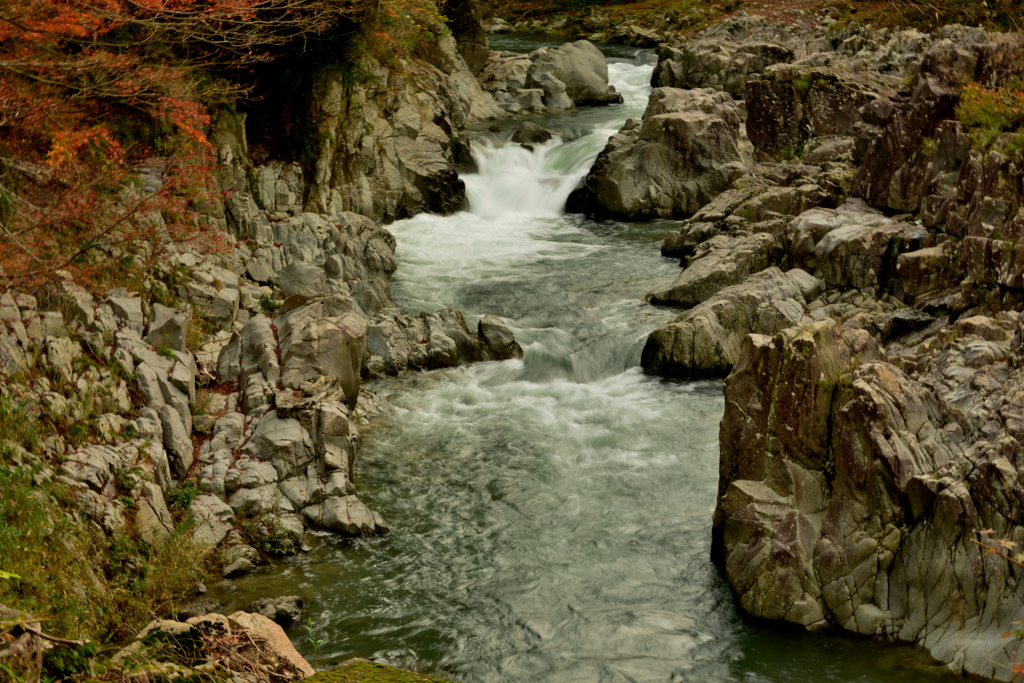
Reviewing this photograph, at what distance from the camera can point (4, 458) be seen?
806 cm

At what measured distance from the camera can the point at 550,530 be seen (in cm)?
973

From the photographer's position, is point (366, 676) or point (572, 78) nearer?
point (366, 676)

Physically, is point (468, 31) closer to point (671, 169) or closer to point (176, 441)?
point (671, 169)

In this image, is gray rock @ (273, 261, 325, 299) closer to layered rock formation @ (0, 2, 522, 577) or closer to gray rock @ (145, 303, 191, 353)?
layered rock formation @ (0, 2, 522, 577)

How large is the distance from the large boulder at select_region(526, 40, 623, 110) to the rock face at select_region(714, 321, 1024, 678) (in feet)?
74.4

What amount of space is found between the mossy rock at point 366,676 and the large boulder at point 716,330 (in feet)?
33.3

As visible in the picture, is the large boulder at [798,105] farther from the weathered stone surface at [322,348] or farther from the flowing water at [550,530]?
the weathered stone surface at [322,348]

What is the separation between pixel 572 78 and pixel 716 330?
19004 mm

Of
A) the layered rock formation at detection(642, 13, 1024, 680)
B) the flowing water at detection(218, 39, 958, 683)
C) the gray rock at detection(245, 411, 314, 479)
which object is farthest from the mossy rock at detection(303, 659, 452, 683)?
the gray rock at detection(245, 411, 314, 479)

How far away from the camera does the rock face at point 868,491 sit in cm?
722

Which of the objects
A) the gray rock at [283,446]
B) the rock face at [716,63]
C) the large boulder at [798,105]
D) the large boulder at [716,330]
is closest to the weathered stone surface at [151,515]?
the gray rock at [283,446]

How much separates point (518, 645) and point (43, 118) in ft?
31.1

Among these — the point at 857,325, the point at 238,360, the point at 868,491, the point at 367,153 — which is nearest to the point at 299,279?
the point at 238,360

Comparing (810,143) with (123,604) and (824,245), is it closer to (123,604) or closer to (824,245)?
(824,245)
